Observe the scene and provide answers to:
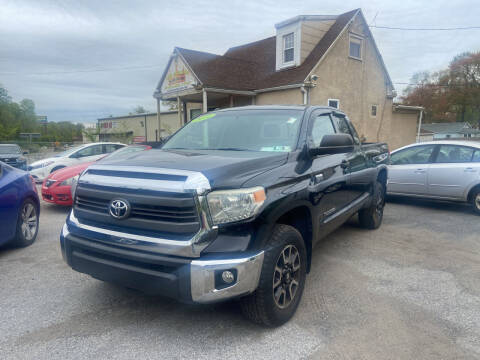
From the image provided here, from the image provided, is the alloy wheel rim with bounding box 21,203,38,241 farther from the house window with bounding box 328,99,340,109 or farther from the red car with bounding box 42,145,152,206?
the house window with bounding box 328,99,340,109

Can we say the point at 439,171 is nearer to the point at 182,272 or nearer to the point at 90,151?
the point at 182,272

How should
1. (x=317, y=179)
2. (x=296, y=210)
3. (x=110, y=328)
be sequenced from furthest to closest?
(x=317, y=179)
(x=296, y=210)
(x=110, y=328)

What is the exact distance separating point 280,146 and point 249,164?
2.40 ft

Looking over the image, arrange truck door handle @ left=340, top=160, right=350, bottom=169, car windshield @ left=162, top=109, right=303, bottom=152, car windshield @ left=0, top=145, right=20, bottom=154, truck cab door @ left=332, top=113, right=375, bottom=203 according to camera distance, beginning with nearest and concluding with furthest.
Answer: car windshield @ left=162, top=109, right=303, bottom=152
truck door handle @ left=340, top=160, right=350, bottom=169
truck cab door @ left=332, top=113, right=375, bottom=203
car windshield @ left=0, top=145, right=20, bottom=154

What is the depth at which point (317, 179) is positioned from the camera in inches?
133

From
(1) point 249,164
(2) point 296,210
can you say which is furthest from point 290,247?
(1) point 249,164

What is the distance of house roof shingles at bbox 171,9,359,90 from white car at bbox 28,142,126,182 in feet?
19.0

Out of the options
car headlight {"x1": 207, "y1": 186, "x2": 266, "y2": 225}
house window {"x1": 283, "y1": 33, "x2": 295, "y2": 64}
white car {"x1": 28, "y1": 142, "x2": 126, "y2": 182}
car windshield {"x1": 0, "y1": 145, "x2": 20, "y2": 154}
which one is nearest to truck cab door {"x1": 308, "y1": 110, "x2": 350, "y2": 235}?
car headlight {"x1": 207, "y1": 186, "x2": 266, "y2": 225}

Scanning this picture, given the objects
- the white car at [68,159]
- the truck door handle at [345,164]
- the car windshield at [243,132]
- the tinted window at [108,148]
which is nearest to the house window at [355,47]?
the tinted window at [108,148]

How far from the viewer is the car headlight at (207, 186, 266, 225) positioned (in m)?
2.42

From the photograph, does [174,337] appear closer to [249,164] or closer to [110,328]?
[110,328]

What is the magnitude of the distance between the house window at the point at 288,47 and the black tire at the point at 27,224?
13858 mm

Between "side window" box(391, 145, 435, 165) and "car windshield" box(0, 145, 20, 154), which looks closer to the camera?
"side window" box(391, 145, 435, 165)

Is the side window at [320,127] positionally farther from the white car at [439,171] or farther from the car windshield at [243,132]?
the white car at [439,171]
